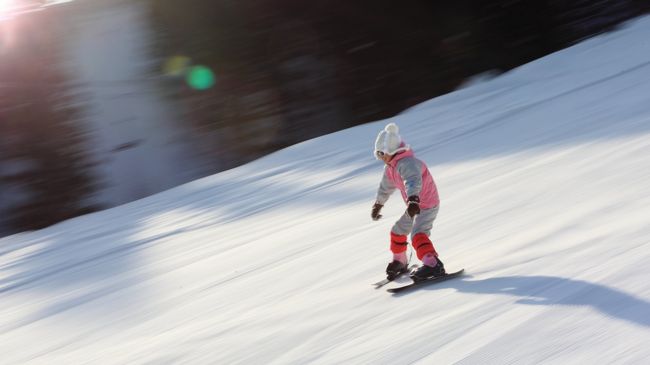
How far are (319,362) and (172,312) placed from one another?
216 centimetres

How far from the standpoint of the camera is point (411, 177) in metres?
4.86

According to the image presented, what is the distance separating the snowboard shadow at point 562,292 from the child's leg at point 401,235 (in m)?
0.38

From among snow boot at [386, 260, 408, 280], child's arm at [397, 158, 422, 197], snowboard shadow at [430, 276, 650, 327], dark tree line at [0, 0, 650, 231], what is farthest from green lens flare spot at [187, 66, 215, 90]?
snowboard shadow at [430, 276, 650, 327]

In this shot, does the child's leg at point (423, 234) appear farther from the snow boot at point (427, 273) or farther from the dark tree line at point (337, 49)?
the dark tree line at point (337, 49)

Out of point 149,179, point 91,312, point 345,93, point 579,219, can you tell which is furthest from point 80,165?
point 579,219

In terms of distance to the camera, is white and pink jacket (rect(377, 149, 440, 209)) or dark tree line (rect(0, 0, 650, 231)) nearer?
white and pink jacket (rect(377, 149, 440, 209))

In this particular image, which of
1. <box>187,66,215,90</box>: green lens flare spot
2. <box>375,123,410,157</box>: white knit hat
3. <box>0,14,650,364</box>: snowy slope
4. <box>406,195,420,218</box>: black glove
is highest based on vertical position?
<box>187,66,215,90</box>: green lens flare spot

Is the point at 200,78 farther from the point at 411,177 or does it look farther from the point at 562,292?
the point at 562,292

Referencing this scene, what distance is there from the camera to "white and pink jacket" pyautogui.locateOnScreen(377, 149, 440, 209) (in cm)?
484

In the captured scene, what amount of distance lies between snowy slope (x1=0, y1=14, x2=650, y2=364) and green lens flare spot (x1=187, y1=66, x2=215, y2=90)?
453cm

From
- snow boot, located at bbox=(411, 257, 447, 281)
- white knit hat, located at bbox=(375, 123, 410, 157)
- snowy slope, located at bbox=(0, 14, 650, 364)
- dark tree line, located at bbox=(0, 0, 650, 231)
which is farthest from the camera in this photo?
dark tree line, located at bbox=(0, 0, 650, 231)

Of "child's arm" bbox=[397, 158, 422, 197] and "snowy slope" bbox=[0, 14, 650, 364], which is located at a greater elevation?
"child's arm" bbox=[397, 158, 422, 197]

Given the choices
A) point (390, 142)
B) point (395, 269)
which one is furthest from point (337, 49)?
point (390, 142)

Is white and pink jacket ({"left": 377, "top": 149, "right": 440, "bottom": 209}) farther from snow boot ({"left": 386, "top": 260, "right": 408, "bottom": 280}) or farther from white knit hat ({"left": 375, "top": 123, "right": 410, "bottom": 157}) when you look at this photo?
snow boot ({"left": 386, "top": 260, "right": 408, "bottom": 280})
